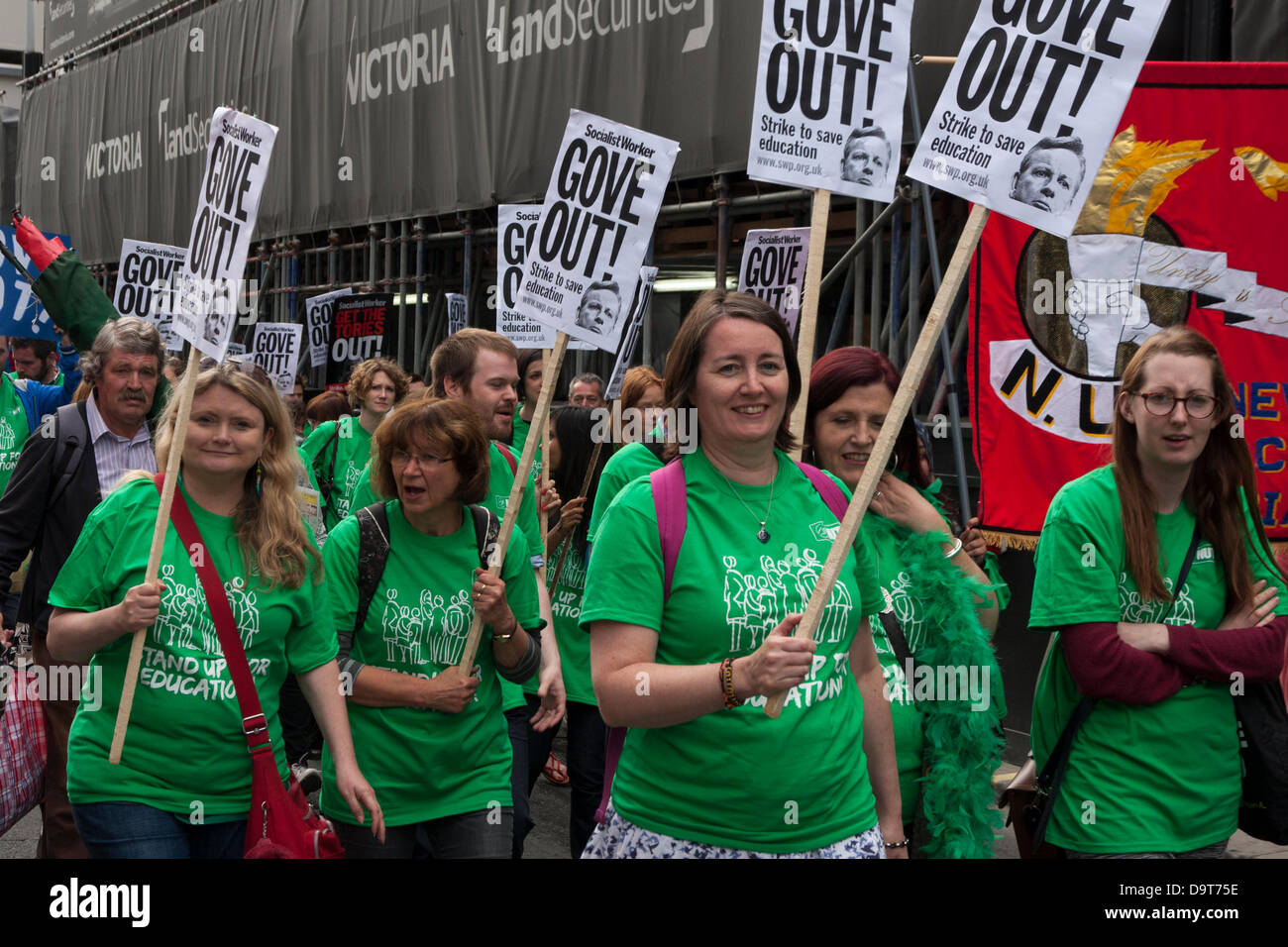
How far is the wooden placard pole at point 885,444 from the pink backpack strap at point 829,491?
42 millimetres

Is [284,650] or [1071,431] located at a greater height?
[1071,431]

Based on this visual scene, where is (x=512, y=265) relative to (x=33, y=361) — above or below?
above

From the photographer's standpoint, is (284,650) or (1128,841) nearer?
(1128,841)

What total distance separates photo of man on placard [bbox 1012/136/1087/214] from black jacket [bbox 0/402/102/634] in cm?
310

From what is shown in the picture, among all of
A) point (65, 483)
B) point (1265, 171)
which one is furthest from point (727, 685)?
point (1265, 171)

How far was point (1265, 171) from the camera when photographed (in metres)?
6.51

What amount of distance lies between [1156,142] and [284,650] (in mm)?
4676

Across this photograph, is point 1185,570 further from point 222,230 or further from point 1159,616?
point 222,230

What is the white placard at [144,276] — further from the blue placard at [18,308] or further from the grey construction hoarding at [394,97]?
the grey construction hoarding at [394,97]

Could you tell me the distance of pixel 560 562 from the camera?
6.30 meters

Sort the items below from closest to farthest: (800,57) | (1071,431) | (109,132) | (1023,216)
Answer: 1. (1023,216)
2. (800,57)
3. (1071,431)
4. (109,132)

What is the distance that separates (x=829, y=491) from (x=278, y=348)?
32.3 feet

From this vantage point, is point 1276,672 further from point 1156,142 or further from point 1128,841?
point 1156,142

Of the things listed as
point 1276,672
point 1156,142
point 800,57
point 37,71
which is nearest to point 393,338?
point 1156,142
